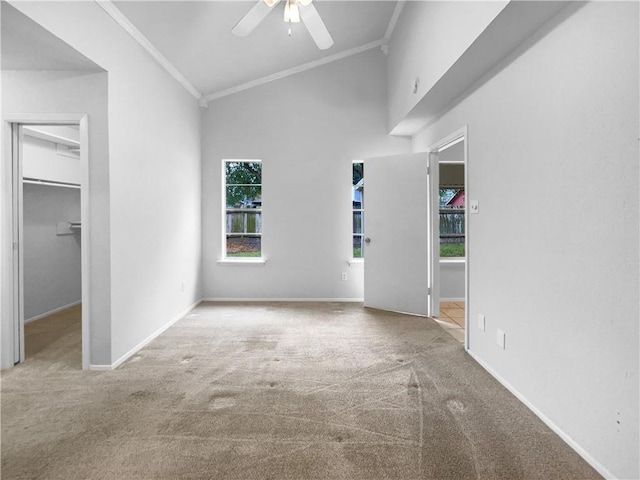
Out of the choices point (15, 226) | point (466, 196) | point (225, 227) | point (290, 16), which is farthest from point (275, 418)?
point (225, 227)

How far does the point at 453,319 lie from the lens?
3.97 meters

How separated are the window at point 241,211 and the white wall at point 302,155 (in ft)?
0.59

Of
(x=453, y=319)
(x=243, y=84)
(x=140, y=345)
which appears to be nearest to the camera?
(x=140, y=345)

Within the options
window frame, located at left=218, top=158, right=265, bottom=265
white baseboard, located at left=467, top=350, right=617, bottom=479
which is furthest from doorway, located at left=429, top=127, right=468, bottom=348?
window frame, located at left=218, top=158, right=265, bottom=265

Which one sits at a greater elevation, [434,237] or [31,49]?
[31,49]

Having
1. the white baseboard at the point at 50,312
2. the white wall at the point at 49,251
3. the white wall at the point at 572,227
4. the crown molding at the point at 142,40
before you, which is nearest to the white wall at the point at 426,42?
the white wall at the point at 572,227

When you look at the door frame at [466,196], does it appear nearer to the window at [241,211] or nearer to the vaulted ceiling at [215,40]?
Result: the vaulted ceiling at [215,40]

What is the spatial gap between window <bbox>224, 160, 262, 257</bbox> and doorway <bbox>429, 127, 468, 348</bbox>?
247 cm

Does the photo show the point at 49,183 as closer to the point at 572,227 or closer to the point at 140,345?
the point at 140,345

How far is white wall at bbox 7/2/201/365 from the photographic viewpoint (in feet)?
7.99

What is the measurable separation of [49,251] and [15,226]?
168 centimetres

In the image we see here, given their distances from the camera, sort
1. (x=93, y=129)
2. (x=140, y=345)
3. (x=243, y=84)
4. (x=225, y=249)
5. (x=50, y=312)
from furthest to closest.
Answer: (x=225, y=249) → (x=243, y=84) → (x=50, y=312) → (x=140, y=345) → (x=93, y=129)

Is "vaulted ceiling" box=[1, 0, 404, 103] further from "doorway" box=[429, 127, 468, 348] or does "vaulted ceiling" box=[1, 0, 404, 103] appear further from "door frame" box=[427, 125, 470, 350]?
"doorway" box=[429, 127, 468, 348]

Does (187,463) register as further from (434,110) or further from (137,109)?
(434,110)
